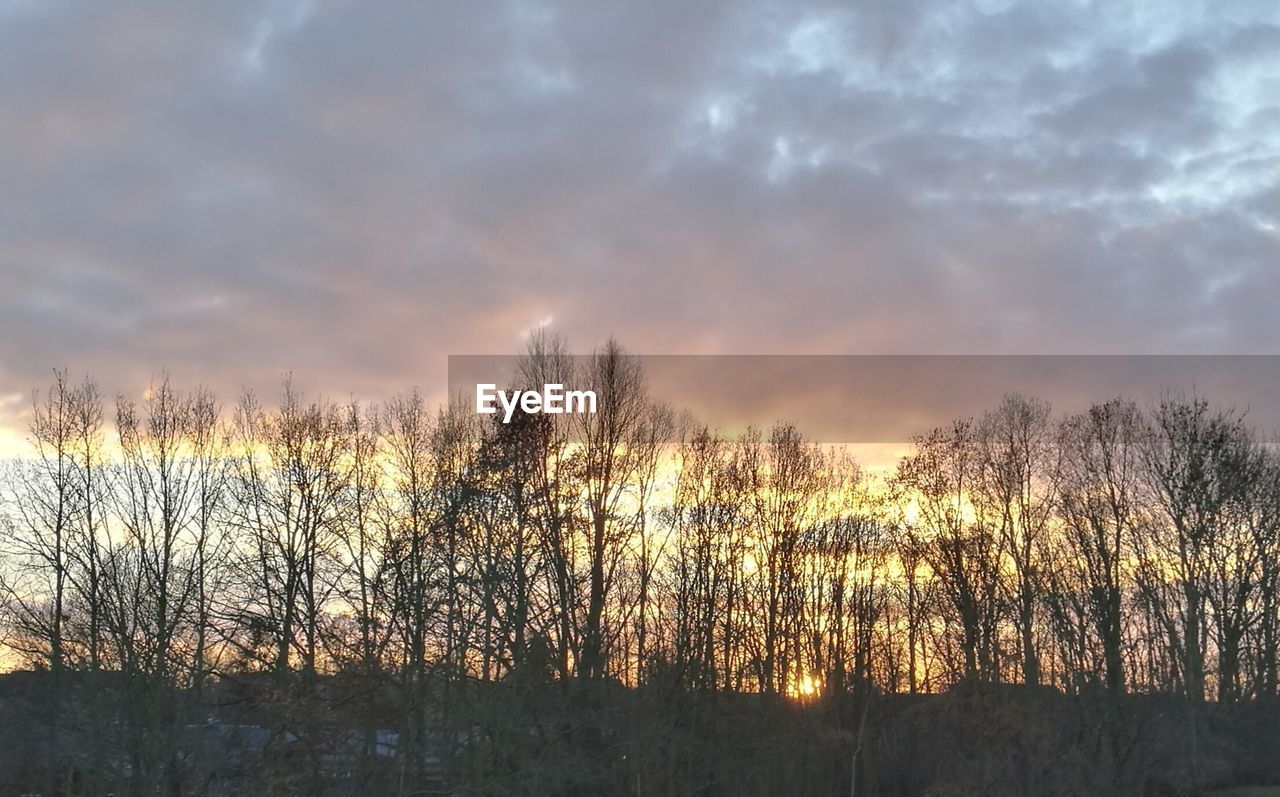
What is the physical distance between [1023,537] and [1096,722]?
9.91 m

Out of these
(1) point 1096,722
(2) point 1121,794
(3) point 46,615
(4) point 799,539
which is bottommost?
(2) point 1121,794

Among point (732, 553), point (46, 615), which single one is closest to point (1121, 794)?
point (732, 553)

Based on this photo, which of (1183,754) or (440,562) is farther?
(1183,754)

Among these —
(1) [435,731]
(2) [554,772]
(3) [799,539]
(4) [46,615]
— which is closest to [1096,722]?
(3) [799,539]

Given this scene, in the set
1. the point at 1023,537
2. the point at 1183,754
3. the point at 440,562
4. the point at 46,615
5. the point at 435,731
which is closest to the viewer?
the point at 435,731

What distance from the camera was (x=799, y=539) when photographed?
59500 millimetres

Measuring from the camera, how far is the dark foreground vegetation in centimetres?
3306

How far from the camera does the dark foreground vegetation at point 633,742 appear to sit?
3306cm

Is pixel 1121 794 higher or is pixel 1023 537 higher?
pixel 1023 537

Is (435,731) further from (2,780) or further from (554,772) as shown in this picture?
(2,780)

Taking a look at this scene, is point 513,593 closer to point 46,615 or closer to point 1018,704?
point 46,615

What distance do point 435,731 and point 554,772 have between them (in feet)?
13.7

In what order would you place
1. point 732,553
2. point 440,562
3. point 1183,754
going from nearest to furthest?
1. point 440,562
2. point 1183,754
3. point 732,553

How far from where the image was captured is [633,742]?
136 feet
